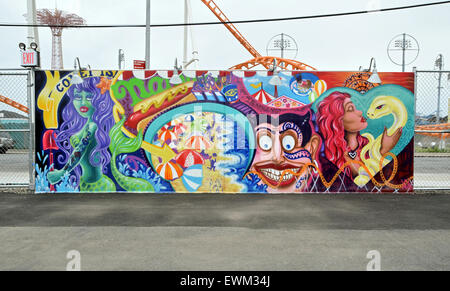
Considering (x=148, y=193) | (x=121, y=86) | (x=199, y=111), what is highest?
(x=121, y=86)

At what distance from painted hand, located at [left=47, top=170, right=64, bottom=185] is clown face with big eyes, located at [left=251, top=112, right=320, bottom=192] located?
4.57 m

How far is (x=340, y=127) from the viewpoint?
8141 mm

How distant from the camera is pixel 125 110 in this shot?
8117mm

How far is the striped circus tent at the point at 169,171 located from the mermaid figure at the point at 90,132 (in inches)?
16.6

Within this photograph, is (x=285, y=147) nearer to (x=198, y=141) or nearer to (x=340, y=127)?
(x=340, y=127)

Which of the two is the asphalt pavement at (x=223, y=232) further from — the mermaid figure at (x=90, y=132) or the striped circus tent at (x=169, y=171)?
the mermaid figure at (x=90, y=132)

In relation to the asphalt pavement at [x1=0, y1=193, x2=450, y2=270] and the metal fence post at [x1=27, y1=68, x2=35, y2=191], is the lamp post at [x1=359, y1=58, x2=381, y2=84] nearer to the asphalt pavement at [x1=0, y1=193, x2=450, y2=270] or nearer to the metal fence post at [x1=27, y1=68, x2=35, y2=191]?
the asphalt pavement at [x1=0, y1=193, x2=450, y2=270]

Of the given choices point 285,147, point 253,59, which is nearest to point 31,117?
point 285,147

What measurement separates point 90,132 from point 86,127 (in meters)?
0.15

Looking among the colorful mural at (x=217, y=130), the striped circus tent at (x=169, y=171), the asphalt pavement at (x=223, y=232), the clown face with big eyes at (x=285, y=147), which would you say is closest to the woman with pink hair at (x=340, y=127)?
the colorful mural at (x=217, y=130)

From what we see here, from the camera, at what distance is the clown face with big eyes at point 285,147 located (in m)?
8.12
